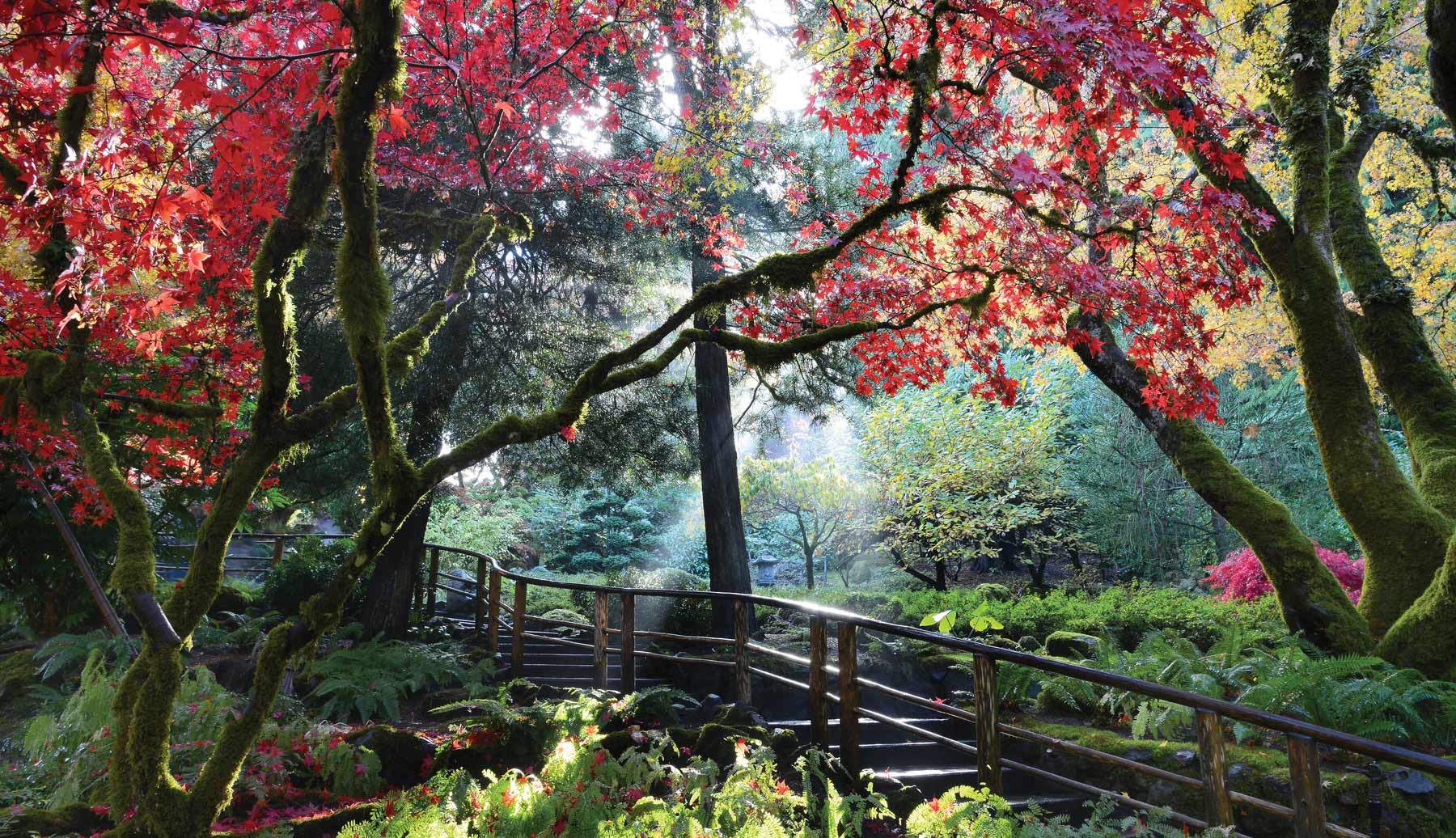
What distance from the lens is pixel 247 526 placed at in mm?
9297

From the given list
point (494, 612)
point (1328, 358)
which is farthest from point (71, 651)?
point (1328, 358)

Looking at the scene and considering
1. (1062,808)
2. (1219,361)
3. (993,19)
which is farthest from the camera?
(1219,361)

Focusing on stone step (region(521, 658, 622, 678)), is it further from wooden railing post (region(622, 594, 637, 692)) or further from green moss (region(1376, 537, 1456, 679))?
green moss (region(1376, 537, 1456, 679))

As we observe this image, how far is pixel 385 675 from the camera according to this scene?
7.09m

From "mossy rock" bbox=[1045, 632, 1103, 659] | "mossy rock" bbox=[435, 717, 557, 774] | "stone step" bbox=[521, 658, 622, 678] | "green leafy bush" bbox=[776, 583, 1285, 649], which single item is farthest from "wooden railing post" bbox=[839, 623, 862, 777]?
"mossy rock" bbox=[1045, 632, 1103, 659]

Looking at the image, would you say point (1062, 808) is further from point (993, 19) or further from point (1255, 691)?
point (993, 19)

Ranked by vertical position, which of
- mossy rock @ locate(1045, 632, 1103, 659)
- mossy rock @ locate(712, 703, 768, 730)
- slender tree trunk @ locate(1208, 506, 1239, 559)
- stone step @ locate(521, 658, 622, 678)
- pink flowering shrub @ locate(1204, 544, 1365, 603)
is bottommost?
stone step @ locate(521, 658, 622, 678)

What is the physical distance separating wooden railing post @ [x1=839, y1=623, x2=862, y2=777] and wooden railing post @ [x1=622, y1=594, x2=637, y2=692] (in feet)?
6.94

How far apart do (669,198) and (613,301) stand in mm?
1814

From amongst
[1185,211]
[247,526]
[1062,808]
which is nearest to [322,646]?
[247,526]

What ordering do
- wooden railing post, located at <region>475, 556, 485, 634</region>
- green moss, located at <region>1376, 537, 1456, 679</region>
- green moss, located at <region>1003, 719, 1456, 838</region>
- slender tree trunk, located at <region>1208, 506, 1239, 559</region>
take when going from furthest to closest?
slender tree trunk, located at <region>1208, 506, 1239, 559</region>
wooden railing post, located at <region>475, 556, 485, 634</region>
green moss, located at <region>1376, 537, 1456, 679</region>
green moss, located at <region>1003, 719, 1456, 838</region>

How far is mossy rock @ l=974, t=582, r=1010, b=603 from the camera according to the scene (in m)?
12.8

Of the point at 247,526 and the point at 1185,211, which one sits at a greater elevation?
the point at 1185,211

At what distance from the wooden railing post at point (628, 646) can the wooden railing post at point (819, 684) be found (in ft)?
5.85
